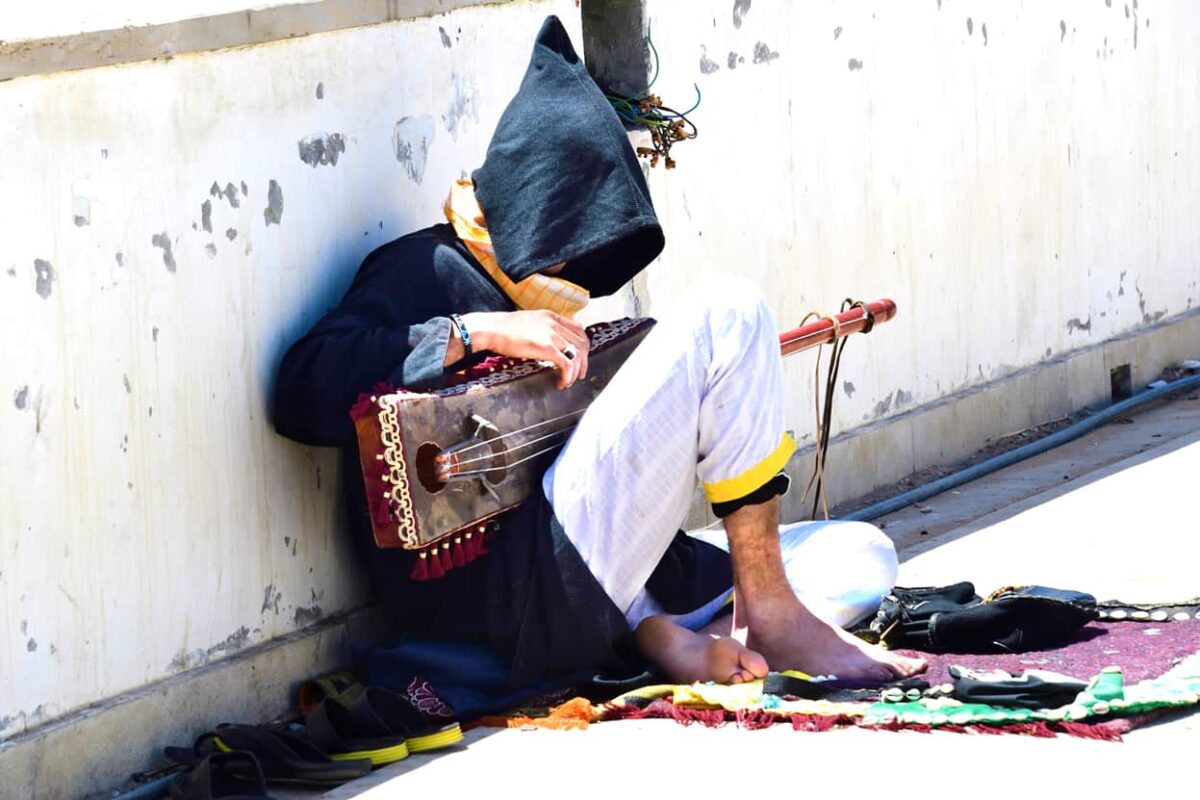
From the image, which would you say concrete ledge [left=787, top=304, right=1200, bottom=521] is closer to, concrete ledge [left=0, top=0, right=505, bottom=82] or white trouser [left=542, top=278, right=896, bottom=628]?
white trouser [left=542, top=278, right=896, bottom=628]

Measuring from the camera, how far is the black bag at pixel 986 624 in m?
4.36

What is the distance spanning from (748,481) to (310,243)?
104cm

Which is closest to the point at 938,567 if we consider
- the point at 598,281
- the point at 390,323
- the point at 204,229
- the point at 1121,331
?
the point at 598,281

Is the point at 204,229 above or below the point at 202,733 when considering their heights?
above

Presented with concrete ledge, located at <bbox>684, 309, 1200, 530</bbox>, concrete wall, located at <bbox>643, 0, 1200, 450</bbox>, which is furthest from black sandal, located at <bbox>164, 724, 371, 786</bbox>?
concrete wall, located at <bbox>643, 0, 1200, 450</bbox>

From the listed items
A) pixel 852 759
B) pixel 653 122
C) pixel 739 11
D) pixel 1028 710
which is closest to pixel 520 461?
pixel 852 759

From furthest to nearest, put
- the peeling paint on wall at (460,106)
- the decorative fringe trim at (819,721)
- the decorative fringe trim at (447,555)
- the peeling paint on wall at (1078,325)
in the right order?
1. the peeling paint on wall at (1078,325)
2. the peeling paint on wall at (460,106)
3. the decorative fringe trim at (447,555)
4. the decorative fringe trim at (819,721)

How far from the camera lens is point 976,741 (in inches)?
148

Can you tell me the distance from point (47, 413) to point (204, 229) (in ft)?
1.83

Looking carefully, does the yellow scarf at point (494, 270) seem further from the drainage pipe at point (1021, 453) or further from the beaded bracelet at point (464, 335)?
the drainage pipe at point (1021, 453)

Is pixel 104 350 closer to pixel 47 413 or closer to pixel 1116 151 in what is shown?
pixel 47 413

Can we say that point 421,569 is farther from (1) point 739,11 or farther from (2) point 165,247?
(1) point 739,11

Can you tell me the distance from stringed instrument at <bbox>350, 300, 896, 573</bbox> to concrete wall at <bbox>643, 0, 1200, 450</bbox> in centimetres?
127

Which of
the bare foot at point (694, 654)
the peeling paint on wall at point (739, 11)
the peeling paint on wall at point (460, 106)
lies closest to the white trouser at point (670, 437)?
the bare foot at point (694, 654)
